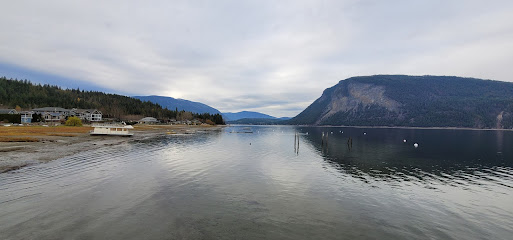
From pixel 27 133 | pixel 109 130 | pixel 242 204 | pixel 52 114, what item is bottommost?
pixel 242 204

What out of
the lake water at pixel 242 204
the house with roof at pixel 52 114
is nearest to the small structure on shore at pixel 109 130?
the lake water at pixel 242 204

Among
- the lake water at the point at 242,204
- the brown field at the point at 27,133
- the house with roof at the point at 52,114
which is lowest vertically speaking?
the lake water at the point at 242,204

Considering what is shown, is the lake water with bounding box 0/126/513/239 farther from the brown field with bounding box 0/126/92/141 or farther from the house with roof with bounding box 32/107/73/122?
the house with roof with bounding box 32/107/73/122

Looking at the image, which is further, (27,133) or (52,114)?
(52,114)

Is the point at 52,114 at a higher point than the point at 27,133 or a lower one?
higher

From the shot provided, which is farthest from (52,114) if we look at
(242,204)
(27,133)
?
(242,204)

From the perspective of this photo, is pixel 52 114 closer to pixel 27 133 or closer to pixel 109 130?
pixel 109 130

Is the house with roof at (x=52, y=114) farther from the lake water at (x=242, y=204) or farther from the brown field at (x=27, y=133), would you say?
the lake water at (x=242, y=204)

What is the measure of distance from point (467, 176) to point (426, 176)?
273 inches

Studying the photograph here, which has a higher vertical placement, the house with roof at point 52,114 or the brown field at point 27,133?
the house with roof at point 52,114

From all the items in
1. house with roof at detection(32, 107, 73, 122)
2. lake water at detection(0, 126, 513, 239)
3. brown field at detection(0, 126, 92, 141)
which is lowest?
lake water at detection(0, 126, 513, 239)

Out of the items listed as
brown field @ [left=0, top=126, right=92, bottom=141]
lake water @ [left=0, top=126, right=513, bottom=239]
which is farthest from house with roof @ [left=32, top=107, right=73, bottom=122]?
lake water @ [left=0, top=126, right=513, bottom=239]

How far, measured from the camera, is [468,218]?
19719 millimetres

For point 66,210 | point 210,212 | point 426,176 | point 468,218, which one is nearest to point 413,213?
point 468,218
